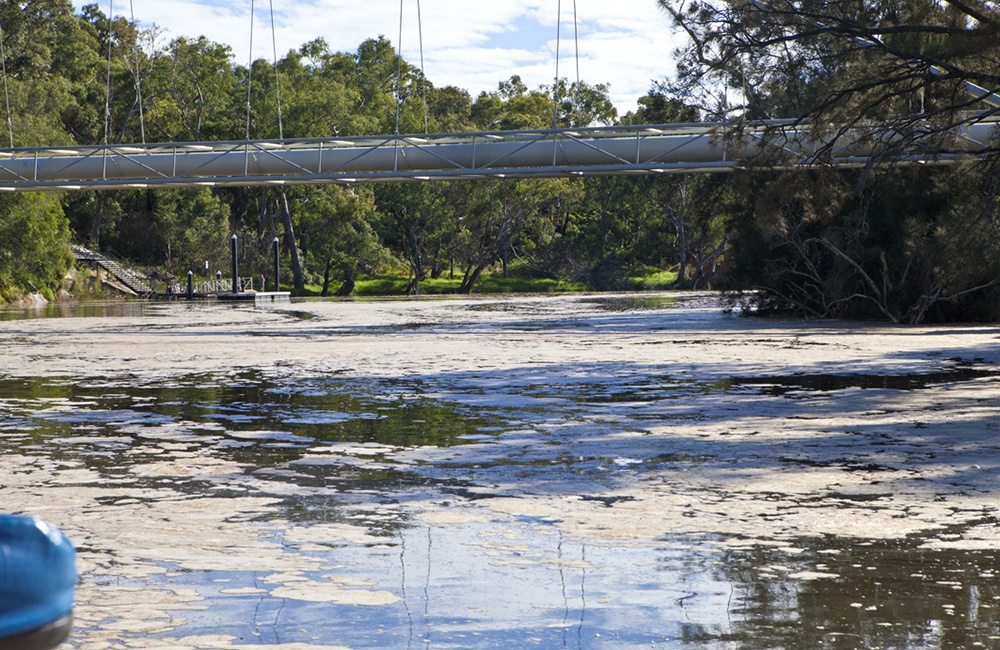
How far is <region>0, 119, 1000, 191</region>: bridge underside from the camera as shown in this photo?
36.9 metres

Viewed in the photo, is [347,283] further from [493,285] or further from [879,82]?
[879,82]

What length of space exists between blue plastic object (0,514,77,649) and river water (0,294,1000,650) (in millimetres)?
3349

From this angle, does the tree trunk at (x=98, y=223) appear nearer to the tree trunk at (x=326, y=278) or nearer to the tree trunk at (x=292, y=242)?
the tree trunk at (x=292, y=242)

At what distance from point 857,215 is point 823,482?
23.5m

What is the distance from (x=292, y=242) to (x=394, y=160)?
38.8 meters

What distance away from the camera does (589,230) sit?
92.3m

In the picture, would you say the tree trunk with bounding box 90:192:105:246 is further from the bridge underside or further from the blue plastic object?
the blue plastic object

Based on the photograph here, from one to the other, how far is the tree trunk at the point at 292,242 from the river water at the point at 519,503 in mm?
59640

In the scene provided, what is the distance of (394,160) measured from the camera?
41.4m

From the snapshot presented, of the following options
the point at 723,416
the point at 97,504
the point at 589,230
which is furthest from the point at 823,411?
the point at 589,230

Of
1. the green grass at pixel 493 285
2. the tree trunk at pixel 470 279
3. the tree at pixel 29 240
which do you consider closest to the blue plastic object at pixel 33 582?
the tree at pixel 29 240

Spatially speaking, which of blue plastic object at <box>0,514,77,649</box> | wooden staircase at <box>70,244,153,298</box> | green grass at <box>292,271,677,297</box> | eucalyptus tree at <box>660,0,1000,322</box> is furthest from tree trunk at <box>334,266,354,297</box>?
blue plastic object at <box>0,514,77,649</box>

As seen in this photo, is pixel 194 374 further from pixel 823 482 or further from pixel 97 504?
pixel 823 482

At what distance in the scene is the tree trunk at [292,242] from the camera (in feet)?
255
